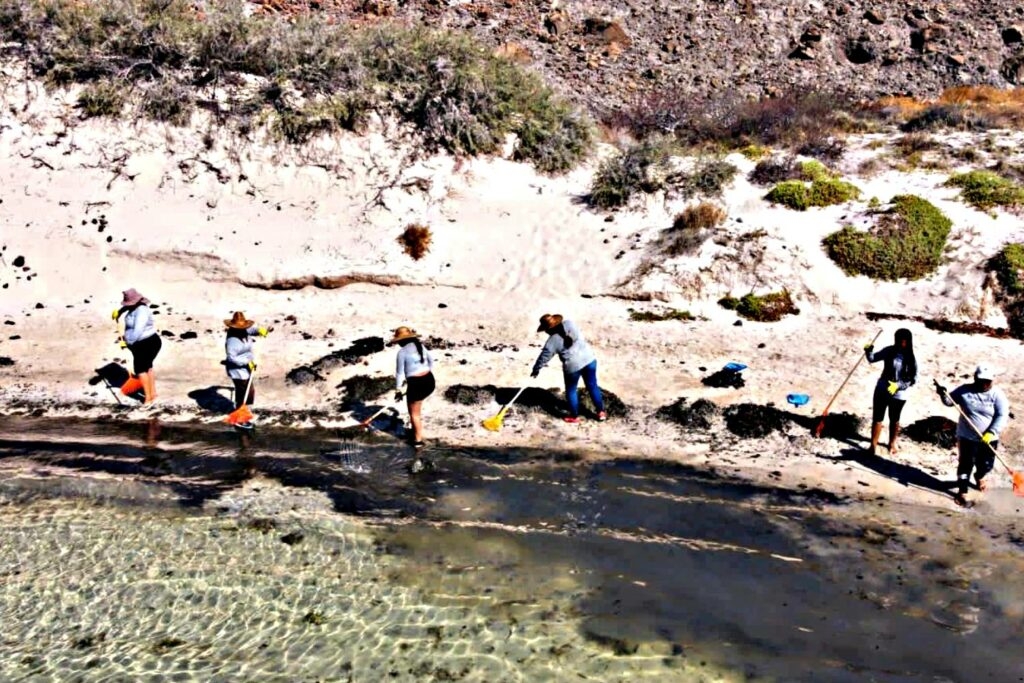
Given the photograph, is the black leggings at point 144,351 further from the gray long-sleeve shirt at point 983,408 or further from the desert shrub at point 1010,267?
the desert shrub at point 1010,267

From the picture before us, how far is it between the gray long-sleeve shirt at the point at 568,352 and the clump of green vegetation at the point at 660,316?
363 centimetres

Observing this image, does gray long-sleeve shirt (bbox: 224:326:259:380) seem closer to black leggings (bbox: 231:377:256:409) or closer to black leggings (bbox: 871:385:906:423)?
black leggings (bbox: 231:377:256:409)

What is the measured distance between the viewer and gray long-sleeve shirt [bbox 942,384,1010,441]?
10.3m

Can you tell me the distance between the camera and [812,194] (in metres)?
18.1

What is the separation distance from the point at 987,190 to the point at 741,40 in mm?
11315

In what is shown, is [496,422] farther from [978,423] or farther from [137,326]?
[978,423]

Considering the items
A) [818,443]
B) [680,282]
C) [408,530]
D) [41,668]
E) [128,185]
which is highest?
[128,185]

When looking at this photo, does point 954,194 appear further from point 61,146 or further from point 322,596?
point 61,146

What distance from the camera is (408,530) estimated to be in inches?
416

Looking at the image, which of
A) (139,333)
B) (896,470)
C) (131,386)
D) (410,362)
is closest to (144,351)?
(139,333)

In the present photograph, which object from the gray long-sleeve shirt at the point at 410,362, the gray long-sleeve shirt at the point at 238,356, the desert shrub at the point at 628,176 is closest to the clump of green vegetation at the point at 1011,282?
the desert shrub at the point at 628,176

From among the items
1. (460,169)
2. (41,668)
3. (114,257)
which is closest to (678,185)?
(460,169)

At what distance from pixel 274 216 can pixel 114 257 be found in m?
3.16

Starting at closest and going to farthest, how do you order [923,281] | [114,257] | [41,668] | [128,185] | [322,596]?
[41,668]
[322,596]
[923,281]
[114,257]
[128,185]
